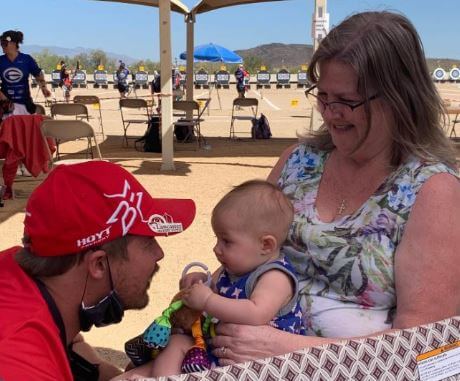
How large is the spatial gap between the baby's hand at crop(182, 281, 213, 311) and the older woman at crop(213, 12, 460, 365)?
10 cm

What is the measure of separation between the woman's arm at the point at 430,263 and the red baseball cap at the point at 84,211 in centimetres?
70

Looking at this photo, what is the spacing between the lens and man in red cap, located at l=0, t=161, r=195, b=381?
1.27 metres

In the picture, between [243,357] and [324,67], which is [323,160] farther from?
[243,357]

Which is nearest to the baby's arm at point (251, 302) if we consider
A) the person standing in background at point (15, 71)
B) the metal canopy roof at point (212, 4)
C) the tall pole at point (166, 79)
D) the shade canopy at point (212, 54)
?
the person standing in background at point (15, 71)

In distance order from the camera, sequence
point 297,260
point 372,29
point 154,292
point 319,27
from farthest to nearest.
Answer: point 319,27, point 154,292, point 297,260, point 372,29

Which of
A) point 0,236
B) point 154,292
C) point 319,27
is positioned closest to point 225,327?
point 154,292

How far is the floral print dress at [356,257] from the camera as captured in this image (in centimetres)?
170

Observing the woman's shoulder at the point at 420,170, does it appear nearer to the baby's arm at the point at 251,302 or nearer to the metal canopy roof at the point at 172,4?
the baby's arm at the point at 251,302

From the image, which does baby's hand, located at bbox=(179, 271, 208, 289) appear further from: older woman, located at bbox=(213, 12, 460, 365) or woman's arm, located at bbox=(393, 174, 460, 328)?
woman's arm, located at bbox=(393, 174, 460, 328)

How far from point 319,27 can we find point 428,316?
6.02 metres

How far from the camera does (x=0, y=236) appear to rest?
544 cm

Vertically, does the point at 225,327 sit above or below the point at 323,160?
below

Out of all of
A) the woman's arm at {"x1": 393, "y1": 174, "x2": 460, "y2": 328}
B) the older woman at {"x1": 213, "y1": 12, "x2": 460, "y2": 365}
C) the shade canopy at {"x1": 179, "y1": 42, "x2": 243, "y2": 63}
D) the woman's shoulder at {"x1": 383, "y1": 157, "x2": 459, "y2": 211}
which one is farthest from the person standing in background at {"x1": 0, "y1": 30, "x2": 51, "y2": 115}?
the shade canopy at {"x1": 179, "y1": 42, "x2": 243, "y2": 63}

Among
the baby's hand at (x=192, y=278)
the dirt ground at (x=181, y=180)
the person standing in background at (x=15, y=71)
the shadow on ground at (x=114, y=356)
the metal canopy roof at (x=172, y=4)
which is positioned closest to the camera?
the baby's hand at (x=192, y=278)
